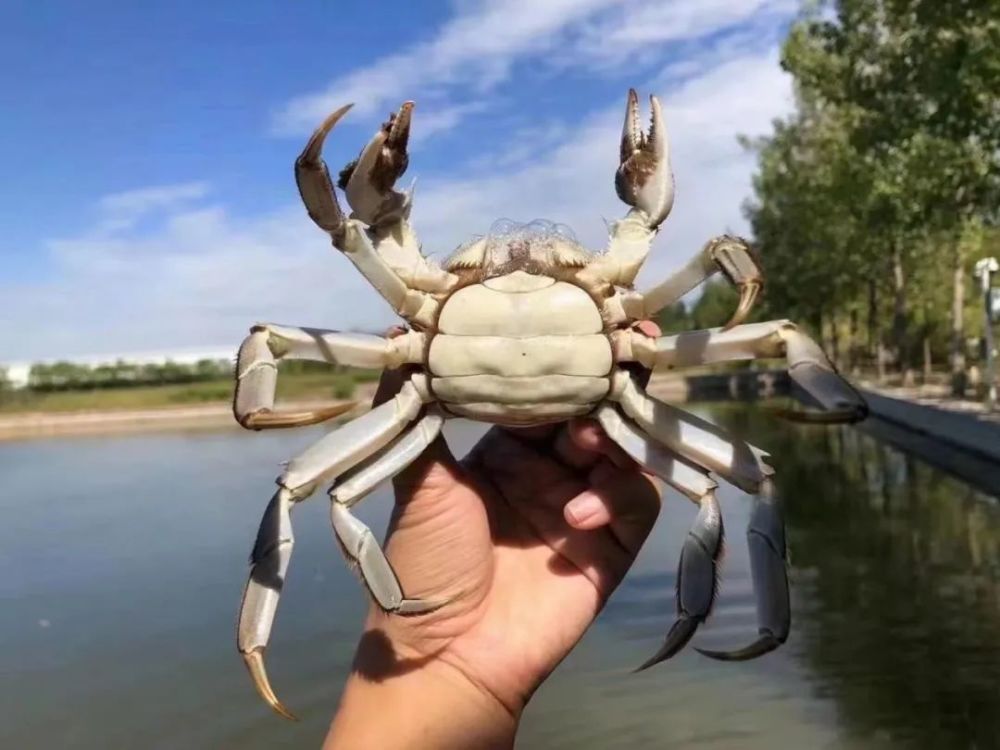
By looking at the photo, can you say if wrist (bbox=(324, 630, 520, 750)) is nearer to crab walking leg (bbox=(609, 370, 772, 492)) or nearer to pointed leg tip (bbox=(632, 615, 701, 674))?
pointed leg tip (bbox=(632, 615, 701, 674))

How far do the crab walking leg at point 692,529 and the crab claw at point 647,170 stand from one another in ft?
1.91

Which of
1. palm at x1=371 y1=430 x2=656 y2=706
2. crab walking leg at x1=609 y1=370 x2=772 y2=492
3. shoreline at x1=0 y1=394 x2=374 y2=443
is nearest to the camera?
crab walking leg at x1=609 y1=370 x2=772 y2=492

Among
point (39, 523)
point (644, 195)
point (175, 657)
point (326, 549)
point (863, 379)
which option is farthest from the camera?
point (863, 379)

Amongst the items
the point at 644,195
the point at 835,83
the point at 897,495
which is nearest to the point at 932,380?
the point at 835,83

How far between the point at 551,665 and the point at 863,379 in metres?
35.5

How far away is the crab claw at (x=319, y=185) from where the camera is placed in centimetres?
278

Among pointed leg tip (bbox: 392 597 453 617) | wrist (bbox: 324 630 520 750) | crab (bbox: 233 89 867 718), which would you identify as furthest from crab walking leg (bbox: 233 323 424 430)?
wrist (bbox: 324 630 520 750)

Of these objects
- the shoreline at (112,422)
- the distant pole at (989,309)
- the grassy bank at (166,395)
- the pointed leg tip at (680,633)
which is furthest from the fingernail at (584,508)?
the shoreline at (112,422)

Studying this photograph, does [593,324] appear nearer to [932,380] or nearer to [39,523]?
[39,523]

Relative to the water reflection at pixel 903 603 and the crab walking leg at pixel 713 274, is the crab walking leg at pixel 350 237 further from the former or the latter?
the water reflection at pixel 903 603

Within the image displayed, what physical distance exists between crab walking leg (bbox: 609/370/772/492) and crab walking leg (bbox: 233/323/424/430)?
0.55 m

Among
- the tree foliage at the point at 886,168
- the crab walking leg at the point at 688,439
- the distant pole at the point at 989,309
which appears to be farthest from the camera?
the distant pole at the point at 989,309

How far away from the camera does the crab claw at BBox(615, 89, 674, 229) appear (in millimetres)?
2961

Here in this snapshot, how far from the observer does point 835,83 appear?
75.4 feet
